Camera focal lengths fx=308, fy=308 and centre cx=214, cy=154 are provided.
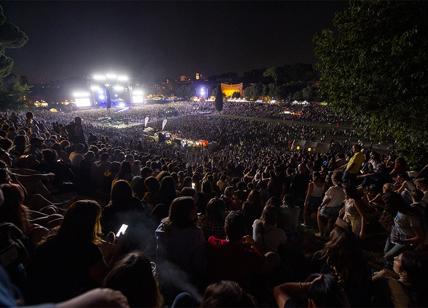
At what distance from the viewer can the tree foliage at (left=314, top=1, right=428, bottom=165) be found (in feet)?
23.7

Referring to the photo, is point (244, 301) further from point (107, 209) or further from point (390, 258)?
point (390, 258)

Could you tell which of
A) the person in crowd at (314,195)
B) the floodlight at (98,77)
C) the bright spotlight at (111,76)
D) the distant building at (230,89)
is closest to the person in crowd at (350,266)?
the person in crowd at (314,195)

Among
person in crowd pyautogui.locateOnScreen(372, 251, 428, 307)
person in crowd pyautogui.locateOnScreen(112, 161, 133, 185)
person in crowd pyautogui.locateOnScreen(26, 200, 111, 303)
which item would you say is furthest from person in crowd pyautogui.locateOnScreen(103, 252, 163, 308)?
person in crowd pyautogui.locateOnScreen(112, 161, 133, 185)

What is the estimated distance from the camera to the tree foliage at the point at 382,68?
7223 millimetres

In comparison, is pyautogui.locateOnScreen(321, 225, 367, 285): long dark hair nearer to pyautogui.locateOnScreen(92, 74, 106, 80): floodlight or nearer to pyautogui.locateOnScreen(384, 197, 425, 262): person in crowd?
pyautogui.locateOnScreen(384, 197, 425, 262): person in crowd

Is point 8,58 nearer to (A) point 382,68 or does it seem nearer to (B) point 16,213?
(B) point 16,213

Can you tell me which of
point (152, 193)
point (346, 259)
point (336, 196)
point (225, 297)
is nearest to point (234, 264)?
point (346, 259)

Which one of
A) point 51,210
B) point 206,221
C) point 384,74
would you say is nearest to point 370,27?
Result: point 384,74

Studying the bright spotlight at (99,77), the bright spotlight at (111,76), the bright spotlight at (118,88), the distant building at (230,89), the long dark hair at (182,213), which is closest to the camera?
the long dark hair at (182,213)

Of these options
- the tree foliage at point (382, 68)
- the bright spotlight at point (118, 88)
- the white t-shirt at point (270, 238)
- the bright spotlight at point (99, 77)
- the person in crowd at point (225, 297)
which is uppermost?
the bright spotlight at point (99, 77)

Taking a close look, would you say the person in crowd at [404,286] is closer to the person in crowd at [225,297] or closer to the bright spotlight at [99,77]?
the person in crowd at [225,297]

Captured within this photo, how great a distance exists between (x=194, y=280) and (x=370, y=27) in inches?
327

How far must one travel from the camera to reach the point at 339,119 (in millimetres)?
45688

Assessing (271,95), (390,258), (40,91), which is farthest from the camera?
(40,91)
